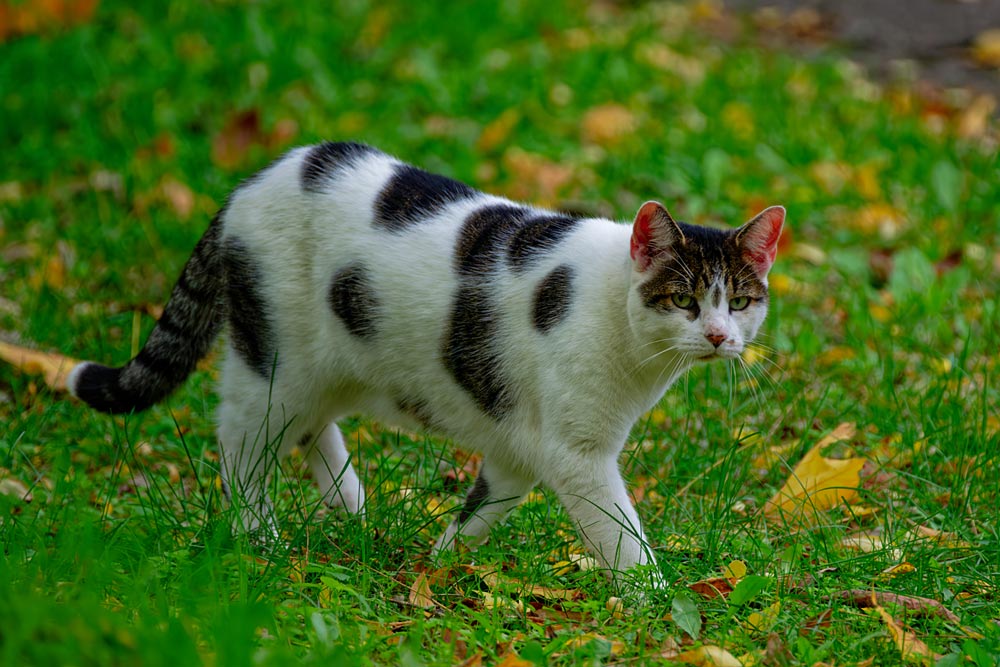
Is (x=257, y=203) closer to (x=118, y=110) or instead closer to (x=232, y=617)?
(x=232, y=617)

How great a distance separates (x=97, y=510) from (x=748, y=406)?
2.19 meters

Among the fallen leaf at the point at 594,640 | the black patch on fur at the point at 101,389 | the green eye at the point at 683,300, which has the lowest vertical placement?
the fallen leaf at the point at 594,640

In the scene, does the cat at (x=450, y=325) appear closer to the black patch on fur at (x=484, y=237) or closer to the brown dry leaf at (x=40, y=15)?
the black patch on fur at (x=484, y=237)

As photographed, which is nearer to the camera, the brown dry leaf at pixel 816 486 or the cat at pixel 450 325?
the cat at pixel 450 325

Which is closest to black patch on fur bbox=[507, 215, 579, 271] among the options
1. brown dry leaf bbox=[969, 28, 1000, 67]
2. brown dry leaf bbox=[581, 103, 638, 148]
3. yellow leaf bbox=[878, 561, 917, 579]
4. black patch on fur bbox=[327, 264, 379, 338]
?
black patch on fur bbox=[327, 264, 379, 338]

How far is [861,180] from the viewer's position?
601cm

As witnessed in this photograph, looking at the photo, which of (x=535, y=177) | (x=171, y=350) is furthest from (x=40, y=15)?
(x=171, y=350)

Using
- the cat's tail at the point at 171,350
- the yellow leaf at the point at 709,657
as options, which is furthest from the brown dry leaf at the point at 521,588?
the cat's tail at the point at 171,350

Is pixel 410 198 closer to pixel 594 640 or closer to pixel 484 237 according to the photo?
pixel 484 237

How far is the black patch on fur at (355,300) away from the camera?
3406 mm

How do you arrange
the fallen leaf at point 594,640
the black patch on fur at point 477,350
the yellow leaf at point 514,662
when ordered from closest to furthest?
the yellow leaf at point 514,662, the fallen leaf at point 594,640, the black patch on fur at point 477,350

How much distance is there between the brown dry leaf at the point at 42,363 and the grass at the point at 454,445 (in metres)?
0.06

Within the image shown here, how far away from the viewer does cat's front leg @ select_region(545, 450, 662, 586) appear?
3.08 meters

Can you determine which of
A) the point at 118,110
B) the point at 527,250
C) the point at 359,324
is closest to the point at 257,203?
the point at 359,324
